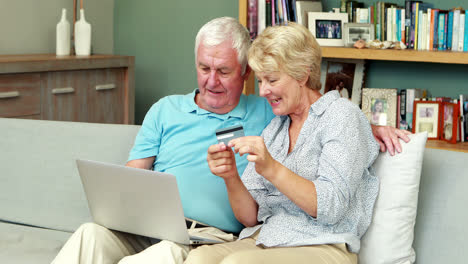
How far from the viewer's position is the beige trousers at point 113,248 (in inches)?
66.2

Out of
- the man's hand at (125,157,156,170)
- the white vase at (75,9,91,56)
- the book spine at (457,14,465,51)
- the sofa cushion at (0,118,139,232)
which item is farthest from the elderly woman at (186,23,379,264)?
the white vase at (75,9,91,56)

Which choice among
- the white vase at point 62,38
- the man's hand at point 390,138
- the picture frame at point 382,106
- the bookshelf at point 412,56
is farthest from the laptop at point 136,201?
the white vase at point 62,38

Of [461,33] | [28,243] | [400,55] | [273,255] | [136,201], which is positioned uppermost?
[461,33]

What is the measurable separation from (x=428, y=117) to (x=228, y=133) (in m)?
1.83

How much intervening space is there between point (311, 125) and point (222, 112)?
0.38m

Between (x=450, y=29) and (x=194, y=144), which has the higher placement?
(x=450, y=29)

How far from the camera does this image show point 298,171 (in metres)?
1.77

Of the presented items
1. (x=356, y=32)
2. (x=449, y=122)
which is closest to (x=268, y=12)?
(x=356, y=32)

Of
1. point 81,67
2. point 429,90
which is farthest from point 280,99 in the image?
point 81,67

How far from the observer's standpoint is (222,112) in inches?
82.2

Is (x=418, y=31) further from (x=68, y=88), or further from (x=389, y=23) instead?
(x=68, y=88)

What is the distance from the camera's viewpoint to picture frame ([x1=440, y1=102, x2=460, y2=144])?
310cm

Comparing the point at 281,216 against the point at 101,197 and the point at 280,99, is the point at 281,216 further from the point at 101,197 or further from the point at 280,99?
the point at 101,197

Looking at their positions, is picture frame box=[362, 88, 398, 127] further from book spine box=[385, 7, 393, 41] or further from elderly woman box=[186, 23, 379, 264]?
elderly woman box=[186, 23, 379, 264]
